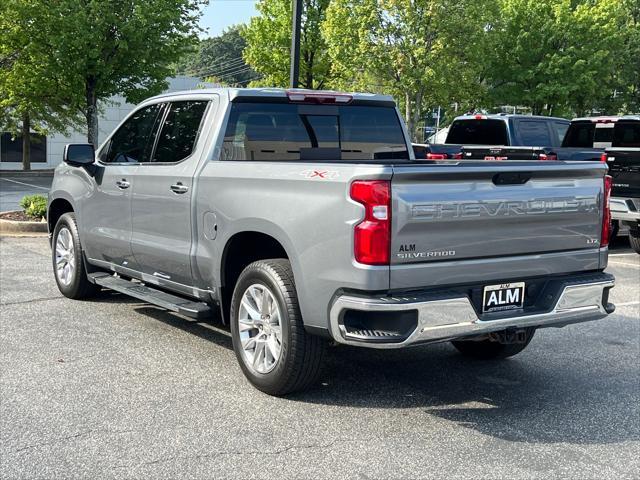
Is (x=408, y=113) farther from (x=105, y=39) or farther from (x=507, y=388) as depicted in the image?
(x=507, y=388)

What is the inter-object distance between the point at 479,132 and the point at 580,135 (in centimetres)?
226

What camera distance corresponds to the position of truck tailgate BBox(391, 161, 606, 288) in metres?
4.25

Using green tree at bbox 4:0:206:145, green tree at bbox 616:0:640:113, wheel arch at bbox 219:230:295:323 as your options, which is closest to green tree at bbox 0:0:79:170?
green tree at bbox 4:0:206:145

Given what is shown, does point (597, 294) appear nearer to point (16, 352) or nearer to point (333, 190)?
point (333, 190)

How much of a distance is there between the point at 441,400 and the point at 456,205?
1.39m

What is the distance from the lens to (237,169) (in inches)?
204

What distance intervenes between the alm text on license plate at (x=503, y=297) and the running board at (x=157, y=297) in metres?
2.00

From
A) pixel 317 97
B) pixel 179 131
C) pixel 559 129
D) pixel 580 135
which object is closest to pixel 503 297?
pixel 317 97

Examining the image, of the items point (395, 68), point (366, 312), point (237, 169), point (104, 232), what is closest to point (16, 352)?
point (104, 232)

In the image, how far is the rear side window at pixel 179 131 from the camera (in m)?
5.93

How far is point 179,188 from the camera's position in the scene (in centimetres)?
575

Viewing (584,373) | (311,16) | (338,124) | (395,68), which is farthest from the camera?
(311,16)

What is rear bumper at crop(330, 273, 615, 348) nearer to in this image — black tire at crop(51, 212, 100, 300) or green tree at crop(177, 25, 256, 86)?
black tire at crop(51, 212, 100, 300)

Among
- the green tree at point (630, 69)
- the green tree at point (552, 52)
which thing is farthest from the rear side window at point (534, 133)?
the green tree at point (630, 69)
